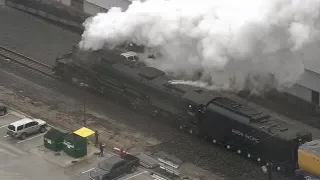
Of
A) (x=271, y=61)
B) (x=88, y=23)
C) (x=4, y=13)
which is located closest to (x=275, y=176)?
(x=271, y=61)

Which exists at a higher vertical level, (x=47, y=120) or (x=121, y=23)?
(x=121, y=23)

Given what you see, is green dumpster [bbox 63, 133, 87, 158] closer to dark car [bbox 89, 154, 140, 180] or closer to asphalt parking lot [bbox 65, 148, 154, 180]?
asphalt parking lot [bbox 65, 148, 154, 180]

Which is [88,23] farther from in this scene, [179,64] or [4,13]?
[4,13]

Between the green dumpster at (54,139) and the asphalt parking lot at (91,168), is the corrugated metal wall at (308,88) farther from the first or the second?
the green dumpster at (54,139)

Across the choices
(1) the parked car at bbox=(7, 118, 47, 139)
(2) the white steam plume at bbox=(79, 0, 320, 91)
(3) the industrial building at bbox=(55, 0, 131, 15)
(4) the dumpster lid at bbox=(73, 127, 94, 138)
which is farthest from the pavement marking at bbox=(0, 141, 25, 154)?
(3) the industrial building at bbox=(55, 0, 131, 15)

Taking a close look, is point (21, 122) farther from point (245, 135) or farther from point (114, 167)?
point (245, 135)

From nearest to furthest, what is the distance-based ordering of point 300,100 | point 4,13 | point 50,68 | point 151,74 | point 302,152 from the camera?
1. point 302,152
2. point 151,74
3. point 300,100
4. point 50,68
5. point 4,13

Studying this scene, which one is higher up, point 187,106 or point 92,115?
A: point 187,106

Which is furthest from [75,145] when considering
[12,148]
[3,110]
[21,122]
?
[3,110]
